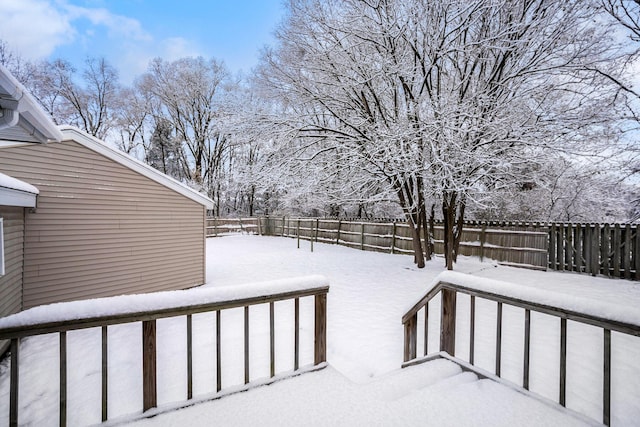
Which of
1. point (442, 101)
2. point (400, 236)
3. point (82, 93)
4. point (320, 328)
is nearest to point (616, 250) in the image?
point (442, 101)

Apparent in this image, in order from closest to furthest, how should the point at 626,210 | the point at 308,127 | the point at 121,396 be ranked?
the point at 121,396, the point at 308,127, the point at 626,210

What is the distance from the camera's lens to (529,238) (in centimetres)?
865

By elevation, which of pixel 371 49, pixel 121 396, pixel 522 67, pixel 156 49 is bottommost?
pixel 121 396

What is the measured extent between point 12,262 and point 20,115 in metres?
3.48

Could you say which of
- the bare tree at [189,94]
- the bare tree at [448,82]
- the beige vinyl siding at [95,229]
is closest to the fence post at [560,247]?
the bare tree at [448,82]

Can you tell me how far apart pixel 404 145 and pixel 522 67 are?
3358 mm

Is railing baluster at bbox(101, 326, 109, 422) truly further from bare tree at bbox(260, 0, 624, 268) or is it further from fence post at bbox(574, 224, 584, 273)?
fence post at bbox(574, 224, 584, 273)

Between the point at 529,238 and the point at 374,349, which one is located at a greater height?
the point at 529,238

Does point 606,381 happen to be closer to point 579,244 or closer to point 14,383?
point 14,383

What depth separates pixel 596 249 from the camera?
296 inches

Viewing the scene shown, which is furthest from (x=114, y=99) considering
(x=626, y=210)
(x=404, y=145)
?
(x=626, y=210)

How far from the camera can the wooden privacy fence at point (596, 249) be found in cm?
714

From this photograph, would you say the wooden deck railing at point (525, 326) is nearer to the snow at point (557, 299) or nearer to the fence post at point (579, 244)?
the snow at point (557, 299)

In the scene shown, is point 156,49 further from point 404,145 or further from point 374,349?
point 374,349
